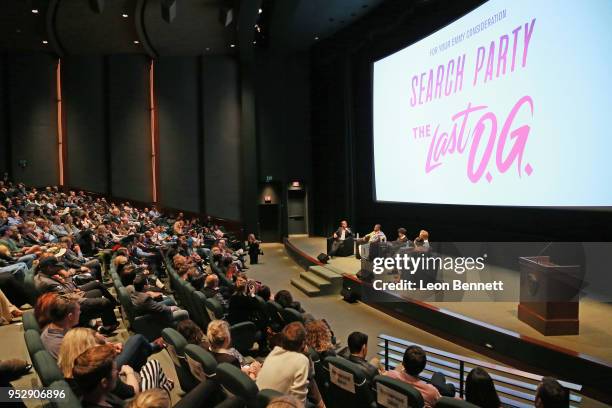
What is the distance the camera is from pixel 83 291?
4.95 metres

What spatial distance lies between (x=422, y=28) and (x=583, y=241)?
575 cm

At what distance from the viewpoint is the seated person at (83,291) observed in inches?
173

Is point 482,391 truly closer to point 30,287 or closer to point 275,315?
point 275,315

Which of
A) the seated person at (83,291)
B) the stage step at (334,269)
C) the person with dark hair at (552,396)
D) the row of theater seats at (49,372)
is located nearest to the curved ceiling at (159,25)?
the stage step at (334,269)

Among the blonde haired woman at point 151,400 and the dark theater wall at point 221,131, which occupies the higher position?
the dark theater wall at point 221,131

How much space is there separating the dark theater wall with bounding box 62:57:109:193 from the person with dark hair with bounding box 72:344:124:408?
50.7 feet

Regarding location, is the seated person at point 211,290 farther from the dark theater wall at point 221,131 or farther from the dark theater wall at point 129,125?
the dark theater wall at point 129,125

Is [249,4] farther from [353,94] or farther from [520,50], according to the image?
[520,50]

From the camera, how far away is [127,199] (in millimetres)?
16109

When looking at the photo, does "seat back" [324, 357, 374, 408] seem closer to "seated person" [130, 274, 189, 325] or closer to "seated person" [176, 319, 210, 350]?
"seated person" [176, 319, 210, 350]

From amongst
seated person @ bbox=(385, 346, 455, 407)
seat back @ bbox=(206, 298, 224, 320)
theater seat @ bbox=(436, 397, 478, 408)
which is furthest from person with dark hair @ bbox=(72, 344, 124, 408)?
seat back @ bbox=(206, 298, 224, 320)

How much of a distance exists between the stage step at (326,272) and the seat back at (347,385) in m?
5.42

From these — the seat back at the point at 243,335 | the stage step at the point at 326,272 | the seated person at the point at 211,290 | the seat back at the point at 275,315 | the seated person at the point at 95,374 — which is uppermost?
the seated person at the point at 95,374

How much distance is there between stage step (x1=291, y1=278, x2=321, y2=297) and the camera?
8250mm
